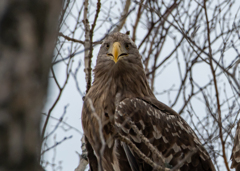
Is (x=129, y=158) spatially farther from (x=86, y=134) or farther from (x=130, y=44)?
(x=130, y=44)

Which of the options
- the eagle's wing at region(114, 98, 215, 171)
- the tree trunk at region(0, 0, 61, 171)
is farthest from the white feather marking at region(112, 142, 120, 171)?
the tree trunk at region(0, 0, 61, 171)

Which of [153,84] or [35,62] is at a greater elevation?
[153,84]

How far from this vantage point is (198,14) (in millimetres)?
7387

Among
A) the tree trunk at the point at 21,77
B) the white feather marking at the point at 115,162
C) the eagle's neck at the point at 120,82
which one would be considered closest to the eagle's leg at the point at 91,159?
the white feather marking at the point at 115,162

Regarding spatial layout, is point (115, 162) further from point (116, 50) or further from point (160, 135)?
point (116, 50)

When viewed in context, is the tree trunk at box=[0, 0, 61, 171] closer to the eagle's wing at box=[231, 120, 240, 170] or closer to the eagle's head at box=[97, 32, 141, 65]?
the eagle's head at box=[97, 32, 141, 65]

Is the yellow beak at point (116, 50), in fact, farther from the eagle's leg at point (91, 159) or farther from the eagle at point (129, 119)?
the eagle's leg at point (91, 159)

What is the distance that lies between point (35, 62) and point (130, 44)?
4.16 meters

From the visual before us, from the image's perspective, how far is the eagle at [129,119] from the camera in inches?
187

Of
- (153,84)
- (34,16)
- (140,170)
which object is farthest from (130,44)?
(34,16)

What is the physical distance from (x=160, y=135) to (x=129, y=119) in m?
0.54

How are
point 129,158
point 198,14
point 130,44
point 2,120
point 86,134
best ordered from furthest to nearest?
point 198,14, point 130,44, point 86,134, point 129,158, point 2,120

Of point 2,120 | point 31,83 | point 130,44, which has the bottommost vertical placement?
point 2,120

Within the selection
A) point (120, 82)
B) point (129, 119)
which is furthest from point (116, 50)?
point (129, 119)
